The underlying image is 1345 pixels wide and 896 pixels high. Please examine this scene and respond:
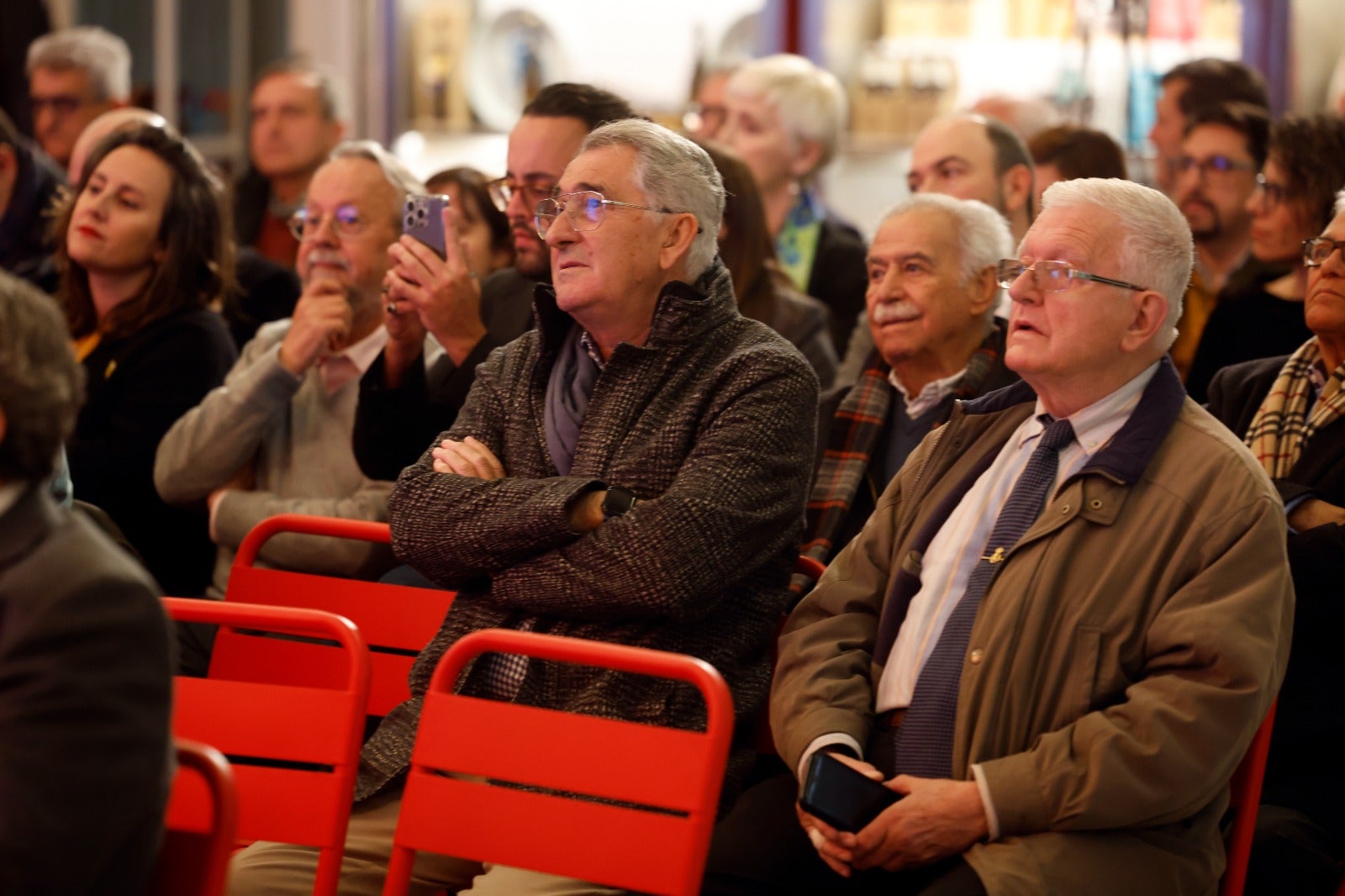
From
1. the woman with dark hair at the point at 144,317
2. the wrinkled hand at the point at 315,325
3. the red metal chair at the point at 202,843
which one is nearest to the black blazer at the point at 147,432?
the woman with dark hair at the point at 144,317

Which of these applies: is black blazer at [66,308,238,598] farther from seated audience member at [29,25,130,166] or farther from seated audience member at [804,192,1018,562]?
seated audience member at [29,25,130,166]

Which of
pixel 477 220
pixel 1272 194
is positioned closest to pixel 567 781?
pixel 477 220

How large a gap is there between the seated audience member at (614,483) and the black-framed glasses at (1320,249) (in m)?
0.99

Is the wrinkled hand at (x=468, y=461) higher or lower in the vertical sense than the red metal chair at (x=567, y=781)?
higher

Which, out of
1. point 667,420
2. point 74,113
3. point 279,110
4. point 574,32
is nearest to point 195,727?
point 667,420

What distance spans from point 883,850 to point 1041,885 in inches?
8.9

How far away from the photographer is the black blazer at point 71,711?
151cm

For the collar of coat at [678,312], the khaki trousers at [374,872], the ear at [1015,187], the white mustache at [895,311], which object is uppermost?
the ear at [1015,187]

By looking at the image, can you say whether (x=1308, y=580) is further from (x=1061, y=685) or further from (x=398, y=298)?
(x=398, y=298)

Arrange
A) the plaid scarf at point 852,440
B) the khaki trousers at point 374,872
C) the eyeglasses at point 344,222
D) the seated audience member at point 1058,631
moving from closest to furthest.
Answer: the seated audience member at point 1058,631, the khaki trousers at point 374,872, the plaid scarf at point 852,440, the eyeglasses at point 344,222

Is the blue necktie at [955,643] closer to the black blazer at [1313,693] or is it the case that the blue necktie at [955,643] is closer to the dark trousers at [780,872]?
the dark trousers at [780,872]

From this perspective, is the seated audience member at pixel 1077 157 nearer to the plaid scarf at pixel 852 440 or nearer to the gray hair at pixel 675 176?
the plaid scarf at pixel 852 440

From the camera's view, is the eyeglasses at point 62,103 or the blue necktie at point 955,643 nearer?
the blue necktie at point 955,643

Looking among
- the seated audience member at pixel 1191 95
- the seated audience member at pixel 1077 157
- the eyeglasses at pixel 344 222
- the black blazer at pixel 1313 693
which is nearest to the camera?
the black blazer at pixel 1313 693
